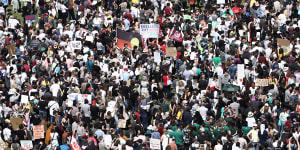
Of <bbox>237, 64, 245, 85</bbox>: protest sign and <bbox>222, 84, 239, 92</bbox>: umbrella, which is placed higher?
<bbox>237, 64, 245, 85</bbox>: protest sign

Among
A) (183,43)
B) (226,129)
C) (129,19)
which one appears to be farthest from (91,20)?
(226,129)

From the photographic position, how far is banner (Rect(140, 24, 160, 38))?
4244 centimetres

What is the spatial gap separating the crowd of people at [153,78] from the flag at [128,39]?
0.28m

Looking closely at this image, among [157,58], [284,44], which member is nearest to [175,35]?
[157,58]

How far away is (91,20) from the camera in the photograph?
44562 millimetres

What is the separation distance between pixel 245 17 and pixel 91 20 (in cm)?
758

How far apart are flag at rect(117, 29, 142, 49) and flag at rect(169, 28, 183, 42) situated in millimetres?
1414

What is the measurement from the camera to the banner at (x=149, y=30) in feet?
139

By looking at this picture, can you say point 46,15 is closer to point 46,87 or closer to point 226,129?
point 46,87

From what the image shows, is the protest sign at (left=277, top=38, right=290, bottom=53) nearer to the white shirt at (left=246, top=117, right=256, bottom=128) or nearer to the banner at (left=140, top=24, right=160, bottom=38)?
the banner at (left=140, top=24, right=160, bottom=38)

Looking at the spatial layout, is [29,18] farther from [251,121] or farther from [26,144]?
[251,121]

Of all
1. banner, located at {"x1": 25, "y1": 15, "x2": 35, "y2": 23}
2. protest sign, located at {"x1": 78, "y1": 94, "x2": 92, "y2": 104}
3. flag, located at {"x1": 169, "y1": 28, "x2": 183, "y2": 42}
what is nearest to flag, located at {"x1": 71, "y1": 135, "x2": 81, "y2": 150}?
protest sign, located at {"x1": 78, "y1": 94, "x2": 92, "y2": 104}

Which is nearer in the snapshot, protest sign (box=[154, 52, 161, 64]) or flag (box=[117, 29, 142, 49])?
protest sign (box=[154, 52, 161, 64])

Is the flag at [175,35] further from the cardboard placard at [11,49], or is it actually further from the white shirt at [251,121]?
the white shirt at [251,121]
